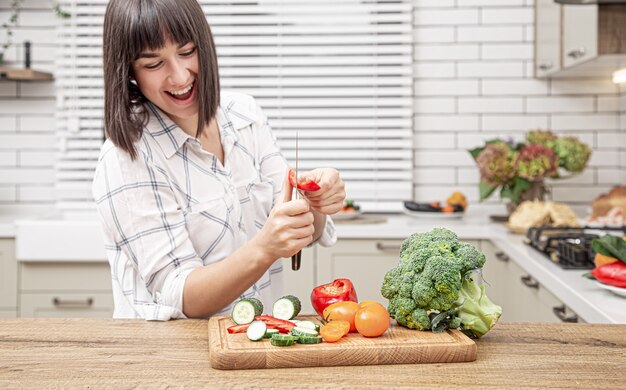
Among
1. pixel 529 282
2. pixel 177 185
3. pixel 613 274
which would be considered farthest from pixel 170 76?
pixel 529 282

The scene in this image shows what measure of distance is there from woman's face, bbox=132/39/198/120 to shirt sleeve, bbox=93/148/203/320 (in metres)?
0.15

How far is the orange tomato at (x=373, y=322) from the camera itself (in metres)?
1.50

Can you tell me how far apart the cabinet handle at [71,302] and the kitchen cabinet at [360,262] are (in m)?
1.05

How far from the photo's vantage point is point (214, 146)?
212 centimetres

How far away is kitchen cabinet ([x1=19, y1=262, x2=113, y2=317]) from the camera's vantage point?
143 inches

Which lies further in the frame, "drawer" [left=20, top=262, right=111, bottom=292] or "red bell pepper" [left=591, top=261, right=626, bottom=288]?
"drawer" [left=20, top=262, right=111, bottom=292]

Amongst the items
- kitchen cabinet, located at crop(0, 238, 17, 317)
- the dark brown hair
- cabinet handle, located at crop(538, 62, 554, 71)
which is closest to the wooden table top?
the dark brown hair

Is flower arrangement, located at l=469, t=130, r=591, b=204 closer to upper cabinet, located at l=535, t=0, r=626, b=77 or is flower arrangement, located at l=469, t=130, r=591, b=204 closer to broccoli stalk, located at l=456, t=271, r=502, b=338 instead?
upper cabinet, located at l=535, t=0, r=626, b=77

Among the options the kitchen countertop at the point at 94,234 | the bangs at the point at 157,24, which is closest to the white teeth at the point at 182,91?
the bangs at the point at 157,24

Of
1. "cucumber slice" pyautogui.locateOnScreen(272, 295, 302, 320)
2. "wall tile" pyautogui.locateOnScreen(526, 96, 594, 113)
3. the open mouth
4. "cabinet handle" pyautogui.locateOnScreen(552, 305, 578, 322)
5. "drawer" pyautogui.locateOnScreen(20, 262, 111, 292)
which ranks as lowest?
"drawer" pyautogui.locateOnScreen(20, 262, 111, 292)

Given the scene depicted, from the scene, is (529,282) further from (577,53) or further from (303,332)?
(303,332)

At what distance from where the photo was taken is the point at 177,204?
198cm

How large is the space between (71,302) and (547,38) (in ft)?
8.34

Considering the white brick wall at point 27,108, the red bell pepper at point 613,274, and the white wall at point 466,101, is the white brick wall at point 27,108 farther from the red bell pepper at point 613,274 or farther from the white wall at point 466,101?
the red bell pepper at point 613,274
